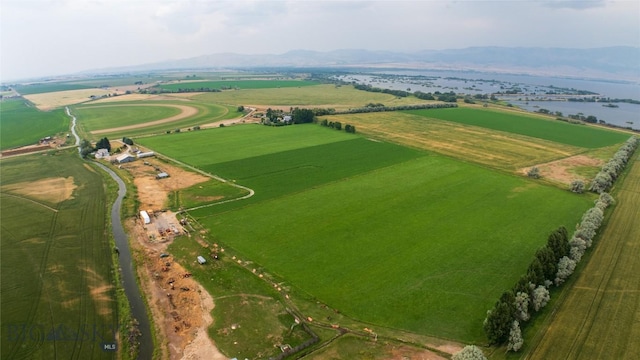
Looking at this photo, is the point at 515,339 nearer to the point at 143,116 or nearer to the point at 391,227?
the point at 391,227

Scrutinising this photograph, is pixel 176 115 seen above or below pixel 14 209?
above

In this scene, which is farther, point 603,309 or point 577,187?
point 577,187

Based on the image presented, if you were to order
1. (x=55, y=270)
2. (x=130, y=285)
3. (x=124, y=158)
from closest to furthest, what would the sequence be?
1. (x=130, y=285)
2. (x=55, y=270)
3. (x=124, y=158)

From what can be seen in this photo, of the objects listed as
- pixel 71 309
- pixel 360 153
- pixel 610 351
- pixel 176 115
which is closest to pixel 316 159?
pixel 360 153

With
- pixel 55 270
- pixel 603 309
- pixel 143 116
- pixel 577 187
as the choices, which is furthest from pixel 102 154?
pixel 577 187

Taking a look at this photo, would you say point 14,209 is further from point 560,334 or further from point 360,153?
point 560,334

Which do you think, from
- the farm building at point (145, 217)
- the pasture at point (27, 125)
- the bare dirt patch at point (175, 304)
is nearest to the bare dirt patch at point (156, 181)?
the farm building at point (145, 217)
